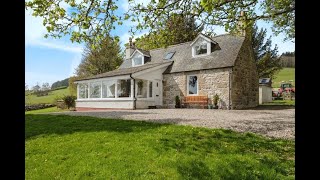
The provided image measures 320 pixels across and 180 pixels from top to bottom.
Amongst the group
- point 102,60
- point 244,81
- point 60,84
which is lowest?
point 244,81

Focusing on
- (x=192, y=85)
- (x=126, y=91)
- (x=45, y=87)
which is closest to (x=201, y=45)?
(x=192, y=85)

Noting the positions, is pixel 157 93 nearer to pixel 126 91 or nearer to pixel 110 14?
pixel 126 91

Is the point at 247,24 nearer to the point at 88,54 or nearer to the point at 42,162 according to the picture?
the point at 42,162

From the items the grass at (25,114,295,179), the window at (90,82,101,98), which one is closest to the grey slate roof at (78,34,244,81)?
the window at (90,82,101,98)

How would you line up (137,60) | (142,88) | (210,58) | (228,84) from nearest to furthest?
(228,84) → (210,58) → (142,88) → (137,60)

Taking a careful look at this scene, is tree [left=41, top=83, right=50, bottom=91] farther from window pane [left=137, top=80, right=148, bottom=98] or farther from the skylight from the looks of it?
the skylight

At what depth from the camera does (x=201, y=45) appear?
24500 millimetres

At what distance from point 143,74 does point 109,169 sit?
18.2 m

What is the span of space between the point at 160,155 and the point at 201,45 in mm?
19820

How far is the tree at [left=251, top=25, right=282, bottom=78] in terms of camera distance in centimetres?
3878

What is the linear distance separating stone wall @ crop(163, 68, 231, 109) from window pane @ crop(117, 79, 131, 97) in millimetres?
3720

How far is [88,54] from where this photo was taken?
139ft

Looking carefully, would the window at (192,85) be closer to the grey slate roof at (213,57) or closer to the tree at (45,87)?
the grey slate roof at (213,57)
